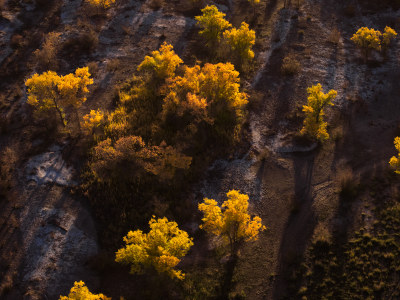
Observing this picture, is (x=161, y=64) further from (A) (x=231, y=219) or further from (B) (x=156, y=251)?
(B) (x=156, y=251)

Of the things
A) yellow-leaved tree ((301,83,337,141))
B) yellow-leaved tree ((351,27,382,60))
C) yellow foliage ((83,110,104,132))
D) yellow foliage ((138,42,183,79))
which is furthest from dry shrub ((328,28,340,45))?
yellow foliage ((83,110,104,132))

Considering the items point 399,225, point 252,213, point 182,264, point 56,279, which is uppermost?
point 399,225

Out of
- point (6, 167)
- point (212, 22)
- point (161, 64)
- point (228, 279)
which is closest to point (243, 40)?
point (212, 22)

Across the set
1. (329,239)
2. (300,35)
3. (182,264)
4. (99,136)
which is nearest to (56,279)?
(182,264)

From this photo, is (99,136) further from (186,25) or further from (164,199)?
(186,25)

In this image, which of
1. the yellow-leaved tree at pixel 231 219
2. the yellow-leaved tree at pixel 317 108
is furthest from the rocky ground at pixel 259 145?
the yellow-leaved tree at pixel 231 219

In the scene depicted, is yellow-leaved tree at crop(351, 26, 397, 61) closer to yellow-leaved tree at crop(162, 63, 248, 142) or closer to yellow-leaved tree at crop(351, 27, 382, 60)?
yellow-leaved tree at crop(351, 27, 382, 60)
